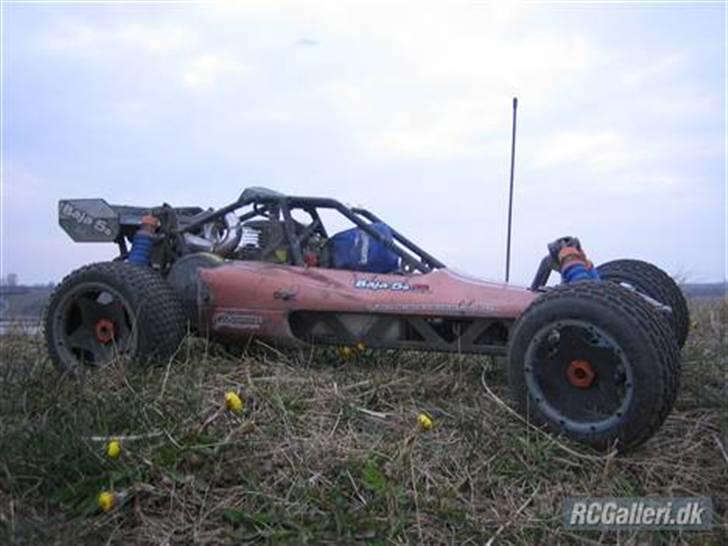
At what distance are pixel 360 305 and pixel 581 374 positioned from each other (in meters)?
1.66

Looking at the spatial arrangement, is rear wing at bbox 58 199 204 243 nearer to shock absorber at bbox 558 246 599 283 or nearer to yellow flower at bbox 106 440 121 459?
shock absorber at bbox 558 246 599 283

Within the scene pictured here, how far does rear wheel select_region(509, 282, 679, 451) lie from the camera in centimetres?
391

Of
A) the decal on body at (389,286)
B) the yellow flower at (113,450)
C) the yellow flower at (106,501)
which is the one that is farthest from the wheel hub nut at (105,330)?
the yellow flower at (106,501)

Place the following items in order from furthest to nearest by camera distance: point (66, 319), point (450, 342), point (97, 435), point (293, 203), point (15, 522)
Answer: point (293, 203)
point (66, 319)
point (450, 342)
point (97, 435)
point (15, 522)

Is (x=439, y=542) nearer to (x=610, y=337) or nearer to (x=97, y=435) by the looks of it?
(x=610, y=337)

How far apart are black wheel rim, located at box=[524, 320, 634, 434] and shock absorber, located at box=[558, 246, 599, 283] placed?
705 mm

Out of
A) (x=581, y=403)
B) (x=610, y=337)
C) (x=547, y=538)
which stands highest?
(x=610, y=337)

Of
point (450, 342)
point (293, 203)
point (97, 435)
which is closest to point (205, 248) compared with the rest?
point (293, 203)

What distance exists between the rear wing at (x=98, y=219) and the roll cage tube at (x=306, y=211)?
1.26ft

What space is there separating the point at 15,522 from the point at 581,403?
2.50 metres

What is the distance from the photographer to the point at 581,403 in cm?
412

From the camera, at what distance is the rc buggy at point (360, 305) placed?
4.03 meters

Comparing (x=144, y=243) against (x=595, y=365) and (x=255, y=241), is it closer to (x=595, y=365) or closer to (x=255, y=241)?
(x=255, y=241)

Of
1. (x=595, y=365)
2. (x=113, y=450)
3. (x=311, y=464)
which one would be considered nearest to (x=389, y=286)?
(x=595, y=365)
